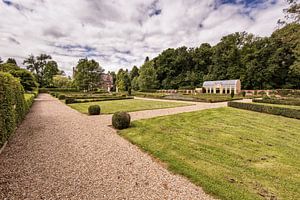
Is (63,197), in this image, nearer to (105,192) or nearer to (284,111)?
(105,192)

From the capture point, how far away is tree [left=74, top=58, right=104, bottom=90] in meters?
44.6

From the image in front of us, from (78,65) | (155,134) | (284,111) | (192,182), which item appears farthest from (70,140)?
(78,65)

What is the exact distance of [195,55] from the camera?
56.7 m

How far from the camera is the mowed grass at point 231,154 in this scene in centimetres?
344

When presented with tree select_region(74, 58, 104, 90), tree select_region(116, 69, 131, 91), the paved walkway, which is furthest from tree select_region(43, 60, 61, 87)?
the paved walkway

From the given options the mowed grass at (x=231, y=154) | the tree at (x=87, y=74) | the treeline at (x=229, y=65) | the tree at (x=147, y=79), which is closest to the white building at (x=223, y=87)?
the treeline at (x=229, y=65)

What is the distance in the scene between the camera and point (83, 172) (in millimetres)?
4051

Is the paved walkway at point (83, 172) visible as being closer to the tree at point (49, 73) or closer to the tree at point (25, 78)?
the tree at point (25, 78)

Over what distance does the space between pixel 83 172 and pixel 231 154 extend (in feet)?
14.5

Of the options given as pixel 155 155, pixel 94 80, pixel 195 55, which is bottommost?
pixel 155 155

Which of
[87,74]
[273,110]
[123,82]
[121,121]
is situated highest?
[87,74]

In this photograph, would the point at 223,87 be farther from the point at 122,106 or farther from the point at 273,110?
the point at 122,106

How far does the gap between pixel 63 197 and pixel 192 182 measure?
266cm

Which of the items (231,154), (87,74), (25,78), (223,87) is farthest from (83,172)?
(87,74)
